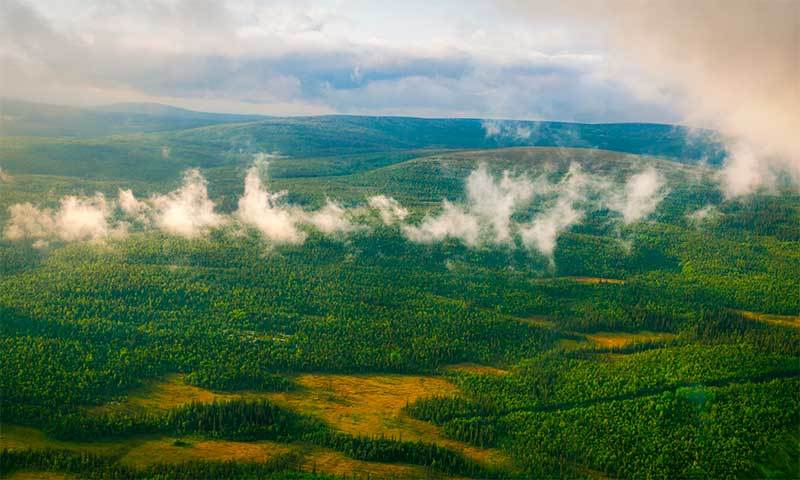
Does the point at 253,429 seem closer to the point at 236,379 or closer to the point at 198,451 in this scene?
the point at 198,451

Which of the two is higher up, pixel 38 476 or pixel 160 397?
pixel 160 397

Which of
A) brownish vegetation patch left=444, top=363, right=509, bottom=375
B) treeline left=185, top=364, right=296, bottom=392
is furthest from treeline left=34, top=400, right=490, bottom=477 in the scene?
brownish vegetation patch left=444, top=363, right=509, bottom=375

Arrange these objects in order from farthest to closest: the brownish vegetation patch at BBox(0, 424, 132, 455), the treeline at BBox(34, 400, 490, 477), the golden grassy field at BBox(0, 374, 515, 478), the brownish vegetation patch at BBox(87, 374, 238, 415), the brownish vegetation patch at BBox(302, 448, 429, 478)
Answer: the brownish vegetation patch at BBox(87, 374, 238, 415) → the treeline at BBox(34, 400, 490, 477) → the golden grassy field at BBox(0, 374, 515, 478) → the brownish vegetation patch at BBox(0, 424, 132, 455) → the brownish vegetation patch at BBox(302, 448, 429, 478)

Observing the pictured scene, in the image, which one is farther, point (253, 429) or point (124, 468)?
point (253, 429)

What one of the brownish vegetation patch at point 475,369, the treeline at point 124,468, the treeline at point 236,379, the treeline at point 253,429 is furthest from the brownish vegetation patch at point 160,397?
the brownish vegetation patch at point 475,369

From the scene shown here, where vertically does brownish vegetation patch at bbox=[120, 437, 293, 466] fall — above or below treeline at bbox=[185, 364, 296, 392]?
below

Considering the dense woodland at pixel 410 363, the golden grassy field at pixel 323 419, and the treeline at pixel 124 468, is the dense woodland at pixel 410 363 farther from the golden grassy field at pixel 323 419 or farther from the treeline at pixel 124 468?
the golden grassy field at pixel 323 419

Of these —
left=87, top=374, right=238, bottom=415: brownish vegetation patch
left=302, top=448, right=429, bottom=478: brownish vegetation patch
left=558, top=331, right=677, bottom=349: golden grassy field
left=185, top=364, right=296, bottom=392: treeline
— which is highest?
left=558, top=331, right=677, bottom=349: golden grassy field

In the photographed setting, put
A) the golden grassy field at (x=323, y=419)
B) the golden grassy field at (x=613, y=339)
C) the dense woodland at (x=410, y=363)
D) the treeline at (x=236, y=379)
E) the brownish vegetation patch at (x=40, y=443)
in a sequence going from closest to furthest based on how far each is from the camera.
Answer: the brownish vegetation patch at (x=40, y=443), the golden grassy field at (x=323, y=419), the dense woodland at (x=410, y=363), the treeline at (x=236, y=379), the golden grassy field at (x=613, y=339)

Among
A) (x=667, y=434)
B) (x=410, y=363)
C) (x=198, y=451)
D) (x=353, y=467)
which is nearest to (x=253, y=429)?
(x=198, y=451)

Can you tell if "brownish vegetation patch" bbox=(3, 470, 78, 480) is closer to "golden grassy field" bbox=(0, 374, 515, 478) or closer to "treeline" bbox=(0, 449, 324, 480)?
"treeline" bbox=(0, 449, 324, 480)

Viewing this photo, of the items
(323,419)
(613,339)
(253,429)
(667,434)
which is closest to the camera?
(253,429)

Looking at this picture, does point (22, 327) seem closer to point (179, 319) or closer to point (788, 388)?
point (179, 319)
